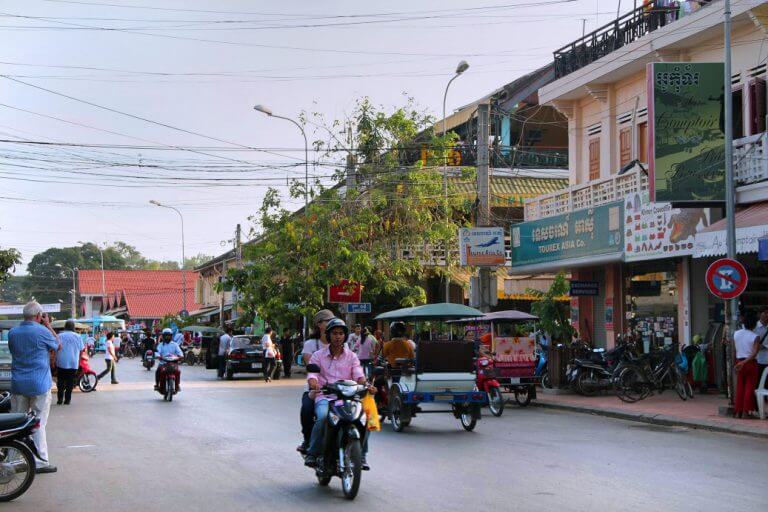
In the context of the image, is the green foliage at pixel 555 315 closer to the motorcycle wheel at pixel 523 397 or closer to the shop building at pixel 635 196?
the shop building at pixel 635 196

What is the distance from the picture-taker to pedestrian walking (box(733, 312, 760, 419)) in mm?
16734

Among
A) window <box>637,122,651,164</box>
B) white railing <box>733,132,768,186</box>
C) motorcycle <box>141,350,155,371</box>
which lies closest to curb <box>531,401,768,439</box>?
white railing <box>733,132,768,186</box>

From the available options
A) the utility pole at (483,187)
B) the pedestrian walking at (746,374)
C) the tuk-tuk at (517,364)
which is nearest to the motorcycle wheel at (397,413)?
the tuk-tuk at (517,364)

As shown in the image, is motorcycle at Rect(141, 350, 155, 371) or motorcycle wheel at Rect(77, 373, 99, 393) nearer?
motorcycle wheel at Rect(77, 373, 99, 393)

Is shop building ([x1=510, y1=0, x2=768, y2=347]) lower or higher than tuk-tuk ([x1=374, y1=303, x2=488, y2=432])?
higher

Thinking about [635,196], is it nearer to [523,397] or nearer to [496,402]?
[523,397]

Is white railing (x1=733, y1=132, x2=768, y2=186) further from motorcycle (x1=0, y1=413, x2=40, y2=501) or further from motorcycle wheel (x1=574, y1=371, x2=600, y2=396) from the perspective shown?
motorcycle (x1=0, y1=413, x2=40, y2=501)

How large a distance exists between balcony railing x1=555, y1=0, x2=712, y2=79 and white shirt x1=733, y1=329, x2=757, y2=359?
9.60m

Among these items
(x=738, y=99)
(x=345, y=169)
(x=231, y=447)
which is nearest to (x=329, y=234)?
(x=345, y=169)

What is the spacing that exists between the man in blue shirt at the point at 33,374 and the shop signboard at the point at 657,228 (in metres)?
15.1

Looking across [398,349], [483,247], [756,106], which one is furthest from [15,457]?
[483,247]

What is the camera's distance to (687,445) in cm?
1390

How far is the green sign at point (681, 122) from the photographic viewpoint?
2038 cm

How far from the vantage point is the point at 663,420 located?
1741cm
